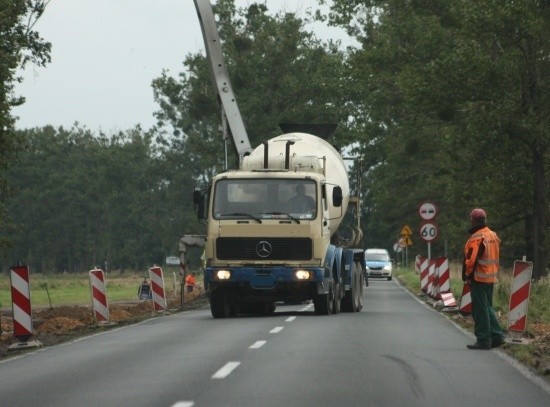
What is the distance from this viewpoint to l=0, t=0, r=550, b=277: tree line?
40500 millimetres

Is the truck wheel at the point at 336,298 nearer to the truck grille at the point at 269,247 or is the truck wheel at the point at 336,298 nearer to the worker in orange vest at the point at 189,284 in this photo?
the truck grille at the point at 269,247

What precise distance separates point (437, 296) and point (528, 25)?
908 cm

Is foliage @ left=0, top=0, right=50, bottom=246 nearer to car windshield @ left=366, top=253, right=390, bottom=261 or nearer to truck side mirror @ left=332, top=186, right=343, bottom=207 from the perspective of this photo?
truck side mirror @ left=332, top=186, right=343, bottom=207

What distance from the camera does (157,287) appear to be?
31641mm

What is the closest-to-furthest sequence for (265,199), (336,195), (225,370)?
(225,370)
(265,199)
(336,195)

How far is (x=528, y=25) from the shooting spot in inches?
1555

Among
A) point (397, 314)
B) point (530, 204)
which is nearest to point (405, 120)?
point (530, 204)

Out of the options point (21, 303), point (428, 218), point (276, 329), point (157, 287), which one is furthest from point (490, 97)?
point (21, 303)

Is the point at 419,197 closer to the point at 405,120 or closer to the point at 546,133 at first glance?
the point at 405,120

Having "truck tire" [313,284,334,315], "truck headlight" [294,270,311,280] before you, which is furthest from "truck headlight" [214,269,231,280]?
"truck tire" [313,284,334,315]

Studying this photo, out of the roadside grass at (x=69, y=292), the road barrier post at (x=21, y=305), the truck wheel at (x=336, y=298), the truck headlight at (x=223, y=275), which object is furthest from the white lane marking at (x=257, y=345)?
the roadside grass at (x=69, y=292)

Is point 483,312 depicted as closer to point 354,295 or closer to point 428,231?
point 354,295

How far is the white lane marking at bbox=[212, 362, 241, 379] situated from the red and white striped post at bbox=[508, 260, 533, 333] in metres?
5.60

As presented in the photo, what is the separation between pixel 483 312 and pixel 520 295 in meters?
1.75
